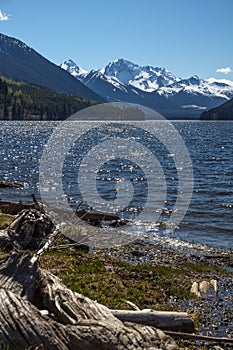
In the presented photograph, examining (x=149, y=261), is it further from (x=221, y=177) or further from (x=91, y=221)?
(x=221, y=177)

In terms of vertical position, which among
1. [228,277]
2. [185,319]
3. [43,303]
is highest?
[43,303]

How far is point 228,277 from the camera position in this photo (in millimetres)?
18219

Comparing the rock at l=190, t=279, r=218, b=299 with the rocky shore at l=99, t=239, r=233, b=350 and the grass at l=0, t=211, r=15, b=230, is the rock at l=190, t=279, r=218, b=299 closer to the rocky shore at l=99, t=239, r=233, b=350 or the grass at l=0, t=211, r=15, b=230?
the rocky shore at l=99, t=239, r=233, b=350

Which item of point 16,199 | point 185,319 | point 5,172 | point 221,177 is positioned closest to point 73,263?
point 185,319

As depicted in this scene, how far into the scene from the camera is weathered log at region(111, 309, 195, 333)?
9.43 meters

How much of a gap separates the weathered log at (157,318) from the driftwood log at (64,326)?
4.92 ft

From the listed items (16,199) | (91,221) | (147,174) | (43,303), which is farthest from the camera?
(147,174)

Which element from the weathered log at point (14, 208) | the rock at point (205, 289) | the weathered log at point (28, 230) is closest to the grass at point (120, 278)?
the rock at point (205, 289)

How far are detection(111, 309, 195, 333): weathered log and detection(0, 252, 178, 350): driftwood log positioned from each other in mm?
1500

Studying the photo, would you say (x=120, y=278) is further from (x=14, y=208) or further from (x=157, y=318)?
(x=14, y=208)

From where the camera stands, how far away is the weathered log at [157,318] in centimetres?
943

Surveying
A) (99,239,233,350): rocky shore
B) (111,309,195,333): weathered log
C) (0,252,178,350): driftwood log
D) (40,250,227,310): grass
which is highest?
(0,252,178,350): driftwood log

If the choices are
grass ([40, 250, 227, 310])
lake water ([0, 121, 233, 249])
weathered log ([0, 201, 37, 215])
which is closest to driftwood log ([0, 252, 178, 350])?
grass ([40, 250, 227, 310])

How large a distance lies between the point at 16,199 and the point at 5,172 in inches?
855
